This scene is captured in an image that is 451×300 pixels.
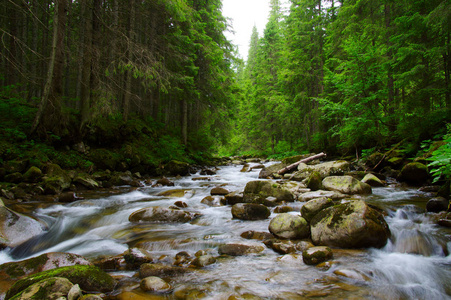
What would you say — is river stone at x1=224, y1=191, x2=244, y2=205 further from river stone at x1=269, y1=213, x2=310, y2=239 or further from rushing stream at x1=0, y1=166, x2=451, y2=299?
river stone at x1=269, y1=213, x2=310, y2=239

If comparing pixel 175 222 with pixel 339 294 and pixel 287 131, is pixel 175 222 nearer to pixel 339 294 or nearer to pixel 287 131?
pixel 339 294

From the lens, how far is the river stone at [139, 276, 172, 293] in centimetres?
294

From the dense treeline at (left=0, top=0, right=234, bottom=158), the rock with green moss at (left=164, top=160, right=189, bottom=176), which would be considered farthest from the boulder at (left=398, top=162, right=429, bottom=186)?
the rock with green moss at (left=164, top=160, right=189, bottom=176)

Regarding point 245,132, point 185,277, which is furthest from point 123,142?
point 245,132

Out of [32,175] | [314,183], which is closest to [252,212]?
[314,183]

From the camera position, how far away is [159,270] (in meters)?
3.37

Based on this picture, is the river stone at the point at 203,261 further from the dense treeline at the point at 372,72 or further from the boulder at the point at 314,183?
the dense treeline at the point at 372,72

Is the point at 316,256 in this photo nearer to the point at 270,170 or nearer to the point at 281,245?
the point at 281,245

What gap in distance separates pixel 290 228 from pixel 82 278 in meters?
3.44

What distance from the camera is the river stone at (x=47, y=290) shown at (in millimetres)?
2287

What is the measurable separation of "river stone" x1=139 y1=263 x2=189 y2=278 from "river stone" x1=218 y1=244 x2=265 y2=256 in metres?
0.88

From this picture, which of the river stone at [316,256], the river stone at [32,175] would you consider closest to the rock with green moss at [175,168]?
the river stone at [32,175]

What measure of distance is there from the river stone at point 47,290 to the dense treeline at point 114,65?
5.59 metres

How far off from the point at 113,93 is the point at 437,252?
37.0 ft
